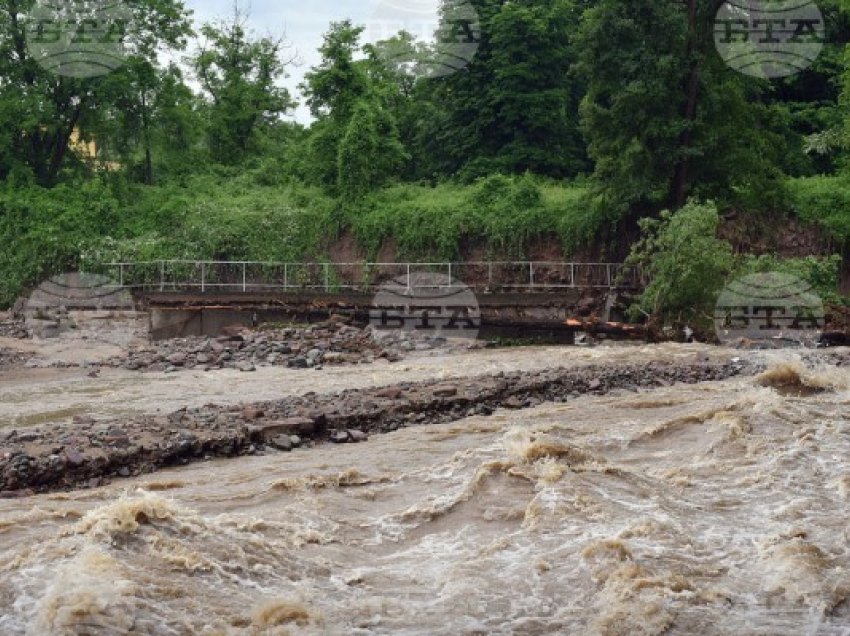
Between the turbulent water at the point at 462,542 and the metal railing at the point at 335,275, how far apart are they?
20336 millimetres

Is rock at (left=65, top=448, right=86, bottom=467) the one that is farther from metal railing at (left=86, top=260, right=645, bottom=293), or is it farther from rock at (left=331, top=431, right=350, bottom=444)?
metal railing at (left=86, top=260, right=645, bottom=293)

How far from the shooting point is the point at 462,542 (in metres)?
9.51

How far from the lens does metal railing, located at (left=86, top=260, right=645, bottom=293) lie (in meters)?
34.3

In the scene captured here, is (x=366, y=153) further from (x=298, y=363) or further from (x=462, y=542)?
(x=462, y=542)

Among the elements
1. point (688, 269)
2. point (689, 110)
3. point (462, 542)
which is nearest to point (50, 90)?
point (689, 110)

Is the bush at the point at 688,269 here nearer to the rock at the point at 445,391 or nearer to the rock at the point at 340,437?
the rock at the point at 445,391

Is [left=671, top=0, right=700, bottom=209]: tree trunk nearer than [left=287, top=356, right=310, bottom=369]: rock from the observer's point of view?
No

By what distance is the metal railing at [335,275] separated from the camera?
Result: 34281 millimetres

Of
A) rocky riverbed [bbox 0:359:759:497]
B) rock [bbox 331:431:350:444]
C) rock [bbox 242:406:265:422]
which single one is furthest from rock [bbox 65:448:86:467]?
rock [bbox 331:431:350:444]

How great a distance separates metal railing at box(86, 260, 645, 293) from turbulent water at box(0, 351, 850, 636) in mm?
20336

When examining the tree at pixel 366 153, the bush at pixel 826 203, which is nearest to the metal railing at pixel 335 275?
the tree at pixel 366 153

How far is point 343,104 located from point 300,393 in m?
25.0

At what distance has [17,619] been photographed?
708cm

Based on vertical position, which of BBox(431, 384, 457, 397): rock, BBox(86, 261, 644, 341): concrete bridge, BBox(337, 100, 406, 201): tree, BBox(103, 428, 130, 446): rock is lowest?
BBox(103, 428, 130, 446): rock
